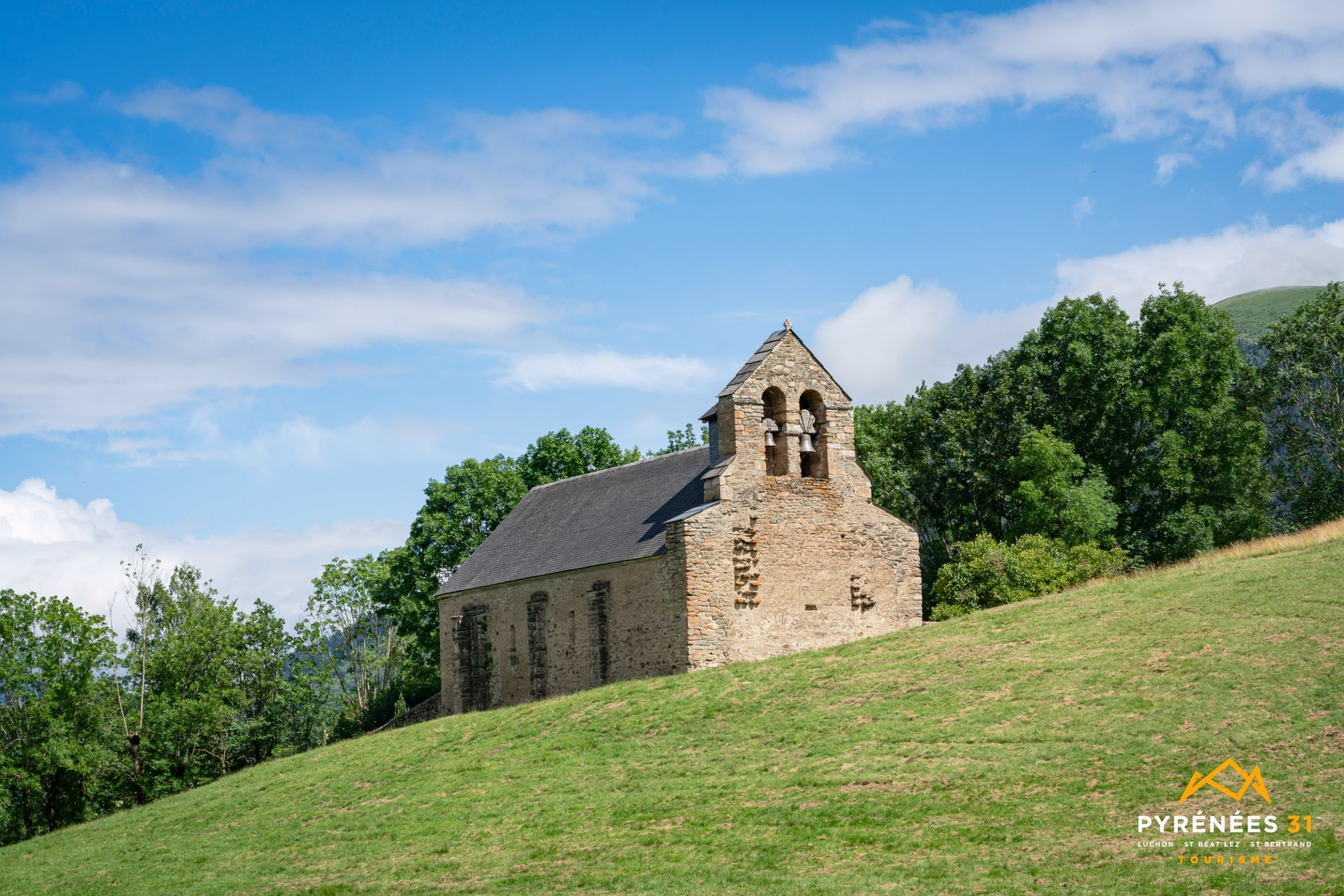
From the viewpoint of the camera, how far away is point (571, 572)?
40375 millimetres

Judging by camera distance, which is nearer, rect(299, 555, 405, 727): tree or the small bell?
the small bell

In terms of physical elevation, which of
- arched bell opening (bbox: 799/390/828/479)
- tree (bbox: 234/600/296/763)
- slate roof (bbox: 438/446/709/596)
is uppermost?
arched bell opening (bbox: 799/390/828/479)

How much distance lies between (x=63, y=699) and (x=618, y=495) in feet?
72.3

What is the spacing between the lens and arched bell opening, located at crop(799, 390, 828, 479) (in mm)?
37438

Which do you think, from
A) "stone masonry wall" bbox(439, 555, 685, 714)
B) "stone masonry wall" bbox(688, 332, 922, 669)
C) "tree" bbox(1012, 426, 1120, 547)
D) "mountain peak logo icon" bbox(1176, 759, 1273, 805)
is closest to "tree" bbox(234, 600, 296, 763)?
"stone masonry wall" bbox(439, 555, 685, 714)

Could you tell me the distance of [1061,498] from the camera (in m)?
51.1

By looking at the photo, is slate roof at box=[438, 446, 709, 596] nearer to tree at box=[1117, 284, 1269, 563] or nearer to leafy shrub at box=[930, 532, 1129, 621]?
leafy shrub at box=[930, 532, 1129, 621]

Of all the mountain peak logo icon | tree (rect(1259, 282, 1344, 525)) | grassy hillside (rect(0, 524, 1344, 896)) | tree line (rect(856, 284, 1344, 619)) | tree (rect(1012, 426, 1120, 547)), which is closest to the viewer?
grassy hillside (rect(0, 524, 1344, 896))

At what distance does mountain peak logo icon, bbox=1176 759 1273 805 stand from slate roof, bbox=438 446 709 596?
18.6m

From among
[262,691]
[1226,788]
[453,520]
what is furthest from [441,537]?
[1226,788]

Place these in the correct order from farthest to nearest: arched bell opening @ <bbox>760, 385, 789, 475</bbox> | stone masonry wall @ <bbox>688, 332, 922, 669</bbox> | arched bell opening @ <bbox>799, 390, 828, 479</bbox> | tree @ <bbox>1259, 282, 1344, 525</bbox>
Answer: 1. tree @ <bbox>1259, 282, 1344, 525</bbox>
2. arched bell opening @ <bbox>799, 390, 828, 479</bbox>
3. arched bell opening @ <bbox>760, 385, 789, 475</bbox>
4. stone masonry wall @ <bbox>688, 332, 922, 669</bbox>

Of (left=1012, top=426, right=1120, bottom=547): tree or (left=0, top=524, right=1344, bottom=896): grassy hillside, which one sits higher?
(left=1012, top=426, right=1120, bottom=547): tree

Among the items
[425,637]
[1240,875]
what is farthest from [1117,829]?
[425,637]

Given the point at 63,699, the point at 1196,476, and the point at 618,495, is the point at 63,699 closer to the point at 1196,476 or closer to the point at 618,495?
the point at 618,495
